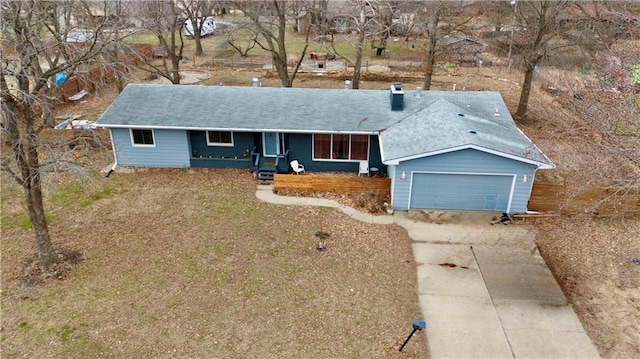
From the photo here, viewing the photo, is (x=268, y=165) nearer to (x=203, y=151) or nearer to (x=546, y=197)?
(x=203, y=151)

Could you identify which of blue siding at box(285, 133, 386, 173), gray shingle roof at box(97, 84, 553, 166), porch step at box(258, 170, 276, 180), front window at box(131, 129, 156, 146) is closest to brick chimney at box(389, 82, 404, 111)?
gray shingle roof at box(97, 84, 553, 166)

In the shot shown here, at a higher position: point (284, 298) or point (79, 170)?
point (79, 170)

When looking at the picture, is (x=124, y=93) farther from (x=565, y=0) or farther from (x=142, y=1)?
(x=565, y=0)

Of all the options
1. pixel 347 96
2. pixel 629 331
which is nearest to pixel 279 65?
pixel 347 96

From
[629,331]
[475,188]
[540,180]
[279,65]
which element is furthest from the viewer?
[279,65]

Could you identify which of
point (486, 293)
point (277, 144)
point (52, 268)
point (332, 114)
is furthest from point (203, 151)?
point (486, 293)

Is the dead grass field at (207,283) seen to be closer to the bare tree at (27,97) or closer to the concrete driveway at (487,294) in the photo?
the concrete driveway at (487,294)

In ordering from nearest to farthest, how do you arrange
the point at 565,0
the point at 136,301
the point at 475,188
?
1. the point at 136,301
2. the point at 475,188
3. the point at 565,0
